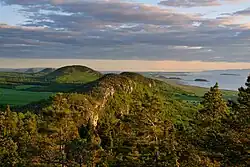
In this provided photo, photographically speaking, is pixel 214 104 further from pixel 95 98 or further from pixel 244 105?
pixel 95 98

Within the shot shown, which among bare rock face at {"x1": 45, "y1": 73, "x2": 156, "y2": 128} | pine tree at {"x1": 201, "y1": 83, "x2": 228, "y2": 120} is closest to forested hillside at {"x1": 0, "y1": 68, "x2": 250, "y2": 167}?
pine tree at {"x1": 201, "y1": 83, "x2": 228, "y2": 120}

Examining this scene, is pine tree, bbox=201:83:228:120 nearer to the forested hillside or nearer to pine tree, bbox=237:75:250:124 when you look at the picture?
the forested hillside

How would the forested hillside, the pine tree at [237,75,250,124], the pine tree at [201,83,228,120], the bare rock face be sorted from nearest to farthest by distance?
the forested hillside, the pine tree at [237,75,250,124], the pine tree at [201,83,228,120], the bare rock face

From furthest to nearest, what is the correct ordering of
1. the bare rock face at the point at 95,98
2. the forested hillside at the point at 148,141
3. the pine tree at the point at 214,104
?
the bare rock face at the point at 95,98
the pine tree at the point at 214,104
the forested hillside at the point at 148,141

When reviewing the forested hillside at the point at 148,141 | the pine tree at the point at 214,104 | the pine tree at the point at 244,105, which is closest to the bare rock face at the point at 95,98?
the forested hillside at the point at 148,141

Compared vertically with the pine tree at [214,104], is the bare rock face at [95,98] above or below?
below

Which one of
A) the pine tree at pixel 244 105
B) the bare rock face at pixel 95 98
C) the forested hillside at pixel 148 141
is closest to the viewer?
the forested hillside at pixel 148 141

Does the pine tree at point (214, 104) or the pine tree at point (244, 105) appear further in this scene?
the pine tree at point (214, 104)

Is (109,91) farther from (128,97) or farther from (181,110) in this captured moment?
(181,110)

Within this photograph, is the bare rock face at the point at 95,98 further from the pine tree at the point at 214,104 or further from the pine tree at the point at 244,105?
the pine tree at the point at 244,105

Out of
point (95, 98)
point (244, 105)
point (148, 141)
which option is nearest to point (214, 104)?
point (244, 105)

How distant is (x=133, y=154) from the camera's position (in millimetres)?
31938

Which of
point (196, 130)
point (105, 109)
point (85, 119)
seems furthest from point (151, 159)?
point (105, 109)

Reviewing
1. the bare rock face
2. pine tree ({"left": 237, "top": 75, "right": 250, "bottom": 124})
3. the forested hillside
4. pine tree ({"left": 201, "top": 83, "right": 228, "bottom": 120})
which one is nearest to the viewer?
the forested hillside
